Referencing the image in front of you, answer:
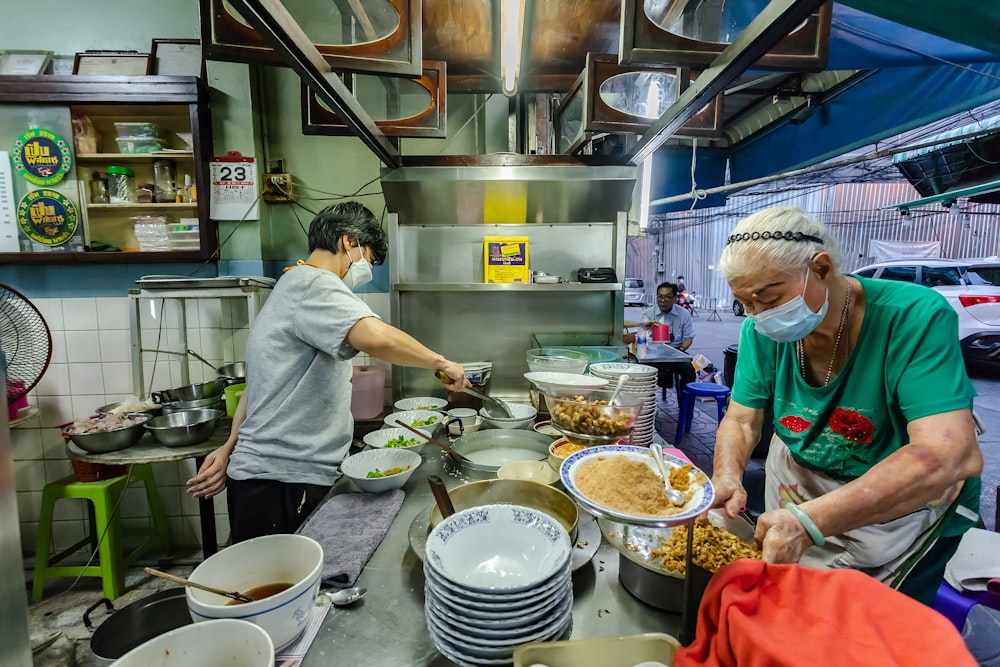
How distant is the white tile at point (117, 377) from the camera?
11.2ft

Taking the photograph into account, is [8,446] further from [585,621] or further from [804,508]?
[804,508]

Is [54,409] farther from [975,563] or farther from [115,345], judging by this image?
[975,563]

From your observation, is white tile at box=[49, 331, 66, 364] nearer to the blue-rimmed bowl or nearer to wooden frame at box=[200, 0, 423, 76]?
wooden frame at box=[200, 0, 423, 76]

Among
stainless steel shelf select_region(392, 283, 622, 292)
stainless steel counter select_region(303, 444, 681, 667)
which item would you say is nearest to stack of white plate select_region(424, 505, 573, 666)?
stainless steel counter select_region(303, 444, 681, 667)

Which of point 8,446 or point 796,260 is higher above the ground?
point 796,260

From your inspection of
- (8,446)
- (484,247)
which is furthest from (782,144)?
(8,446)

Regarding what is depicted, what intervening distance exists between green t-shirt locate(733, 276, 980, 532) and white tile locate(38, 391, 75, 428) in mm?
4751

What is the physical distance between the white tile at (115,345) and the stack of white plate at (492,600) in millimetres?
3648

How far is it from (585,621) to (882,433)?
111 centimetres

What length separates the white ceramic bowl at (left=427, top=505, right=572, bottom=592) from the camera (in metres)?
1.03

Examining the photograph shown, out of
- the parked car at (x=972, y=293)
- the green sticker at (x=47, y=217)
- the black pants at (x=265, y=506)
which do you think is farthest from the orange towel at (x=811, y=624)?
the parked car at (x=972, y=293)

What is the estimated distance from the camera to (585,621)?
3.37ft

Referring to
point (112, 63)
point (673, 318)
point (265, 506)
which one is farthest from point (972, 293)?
point (112, 63)

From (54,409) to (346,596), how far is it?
12.6ft
